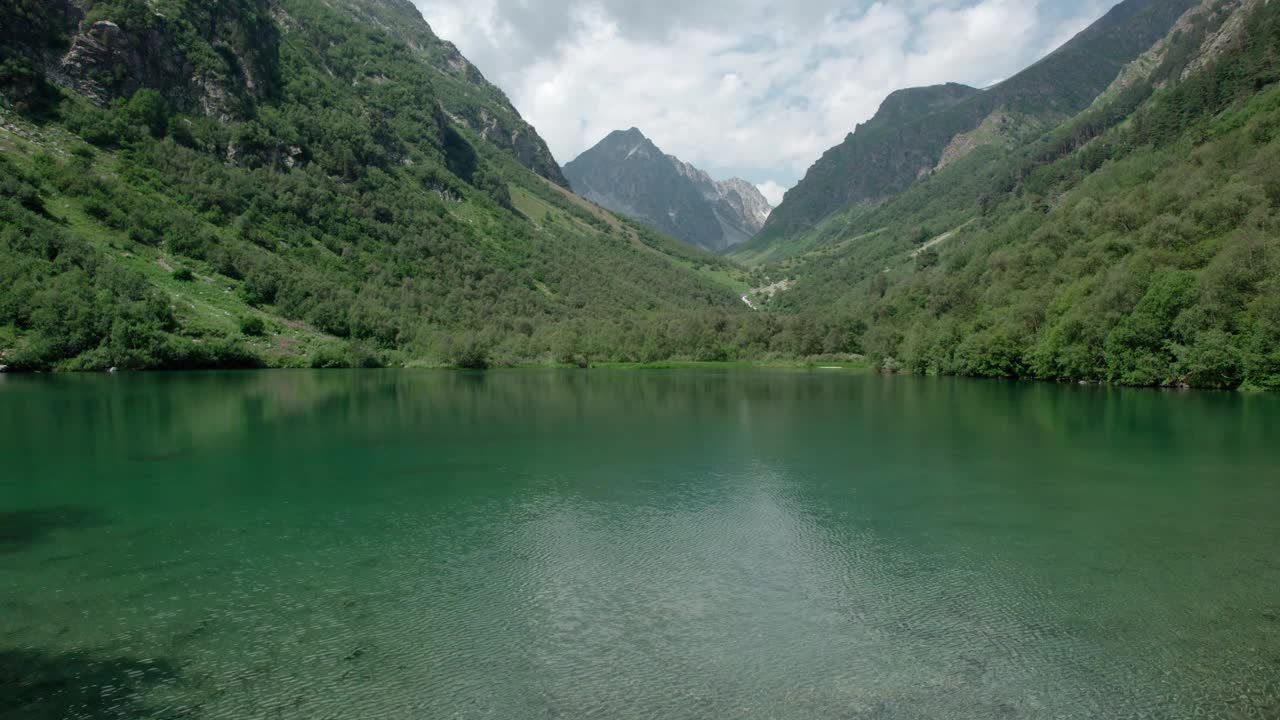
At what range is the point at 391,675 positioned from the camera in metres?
9.95

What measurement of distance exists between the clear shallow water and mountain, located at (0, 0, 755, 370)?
7292 centimetres

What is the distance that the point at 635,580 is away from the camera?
46.9 feet

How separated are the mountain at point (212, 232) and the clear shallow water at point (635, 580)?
72.9m

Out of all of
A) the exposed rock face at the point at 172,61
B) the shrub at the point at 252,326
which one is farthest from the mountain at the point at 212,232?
the exposed rock face at the point at 172,61

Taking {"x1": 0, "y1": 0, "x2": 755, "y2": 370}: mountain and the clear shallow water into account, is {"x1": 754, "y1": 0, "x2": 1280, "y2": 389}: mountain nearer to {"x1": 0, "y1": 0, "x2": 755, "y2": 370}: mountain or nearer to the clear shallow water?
the clear shallow water

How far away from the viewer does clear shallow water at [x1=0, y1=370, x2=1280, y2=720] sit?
9617 millimetres

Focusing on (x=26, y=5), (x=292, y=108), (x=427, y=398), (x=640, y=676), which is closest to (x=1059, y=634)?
(x=640, y=676)

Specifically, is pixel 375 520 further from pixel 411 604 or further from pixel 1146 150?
pixel 1146 150

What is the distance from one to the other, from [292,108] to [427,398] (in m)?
166

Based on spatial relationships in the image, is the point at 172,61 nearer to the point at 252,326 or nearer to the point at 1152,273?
the point at 252,326

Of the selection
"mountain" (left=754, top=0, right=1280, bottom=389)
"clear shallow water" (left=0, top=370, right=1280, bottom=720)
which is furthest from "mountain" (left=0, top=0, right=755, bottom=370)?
"clear shallow water" (left=0, top=370, right=1280, bottom=720)

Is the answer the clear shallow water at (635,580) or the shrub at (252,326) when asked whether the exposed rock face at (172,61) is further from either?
the clear shallow water at (635,580)

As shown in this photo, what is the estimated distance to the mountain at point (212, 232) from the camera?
90062 mm

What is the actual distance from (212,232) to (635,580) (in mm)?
143661
